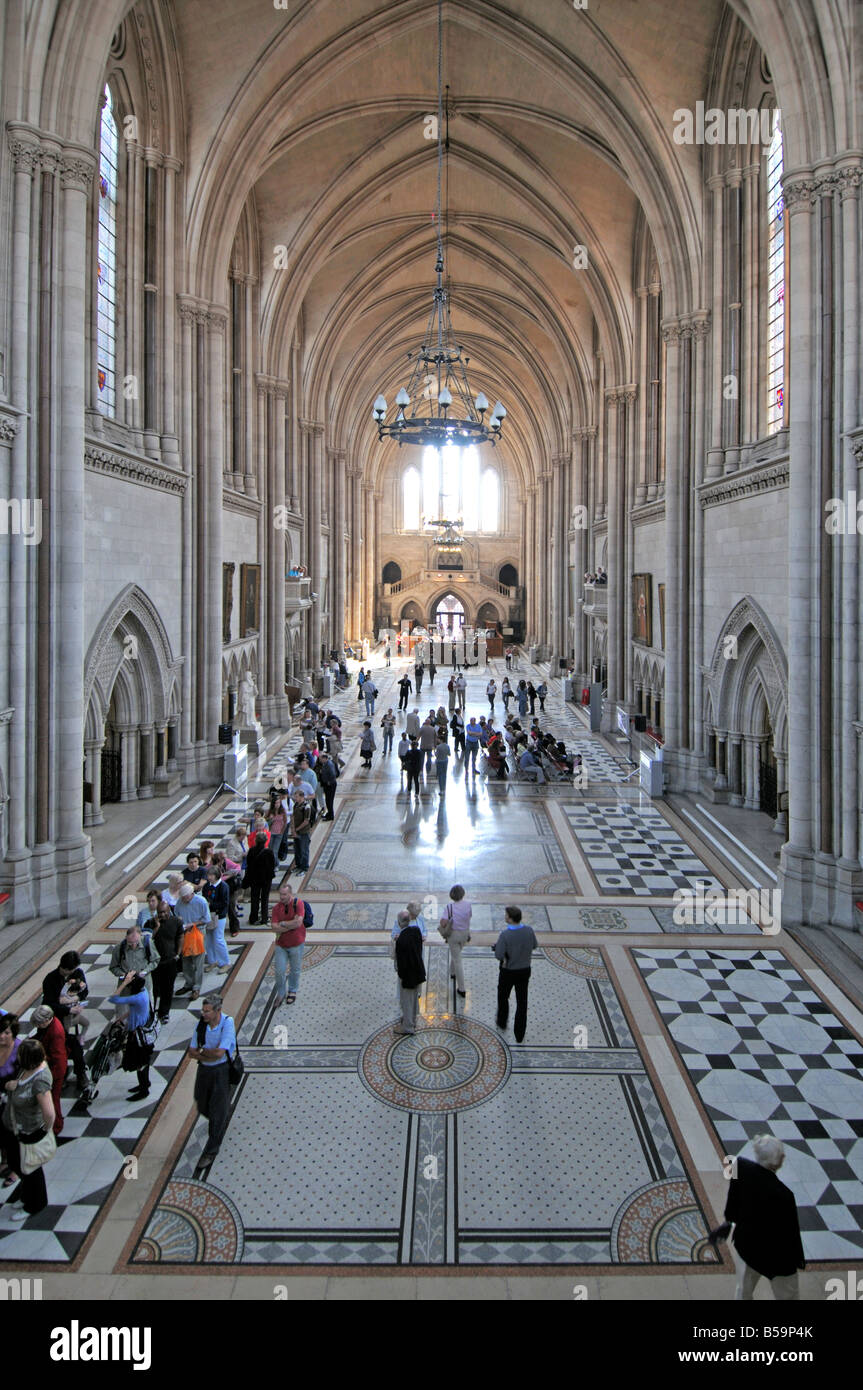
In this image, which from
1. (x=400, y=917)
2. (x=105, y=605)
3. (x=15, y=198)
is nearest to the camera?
(x=400, y=917)

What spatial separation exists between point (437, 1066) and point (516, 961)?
106cm

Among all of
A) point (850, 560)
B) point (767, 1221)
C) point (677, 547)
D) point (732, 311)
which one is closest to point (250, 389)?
point (677, 547)

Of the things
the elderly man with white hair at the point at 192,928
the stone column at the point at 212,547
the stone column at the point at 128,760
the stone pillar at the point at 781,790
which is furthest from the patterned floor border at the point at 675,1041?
the stone column at the point at 212,547

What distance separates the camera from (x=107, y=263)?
14.3 m

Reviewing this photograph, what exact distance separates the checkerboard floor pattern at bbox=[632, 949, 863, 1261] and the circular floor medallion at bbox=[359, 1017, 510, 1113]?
1653 mm

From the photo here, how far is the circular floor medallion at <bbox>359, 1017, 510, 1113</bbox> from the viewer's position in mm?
6418

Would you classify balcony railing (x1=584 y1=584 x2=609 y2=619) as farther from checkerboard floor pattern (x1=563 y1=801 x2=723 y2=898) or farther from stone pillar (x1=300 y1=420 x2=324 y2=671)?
checkerboard floor pattern (x1=563 y1=801 x2=723 y2=898)

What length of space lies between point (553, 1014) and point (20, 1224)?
4.52m

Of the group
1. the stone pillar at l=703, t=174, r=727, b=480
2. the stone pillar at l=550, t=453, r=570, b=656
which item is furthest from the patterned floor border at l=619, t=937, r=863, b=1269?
the stone pillar at l=550, t=453, r=570, b=656

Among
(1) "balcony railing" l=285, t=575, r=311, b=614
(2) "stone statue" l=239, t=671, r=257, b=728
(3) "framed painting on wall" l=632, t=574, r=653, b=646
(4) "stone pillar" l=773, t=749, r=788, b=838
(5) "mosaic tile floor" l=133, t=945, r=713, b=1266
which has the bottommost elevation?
(5) "mosaic tile floor" l=133, t=945, r=713, b=1266

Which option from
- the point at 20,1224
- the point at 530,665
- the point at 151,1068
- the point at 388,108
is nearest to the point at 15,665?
the point at 151,1068

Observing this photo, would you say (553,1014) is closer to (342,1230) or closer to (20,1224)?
(342,1230)

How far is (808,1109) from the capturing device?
20.9ft

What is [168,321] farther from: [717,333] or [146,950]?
[146,950]
